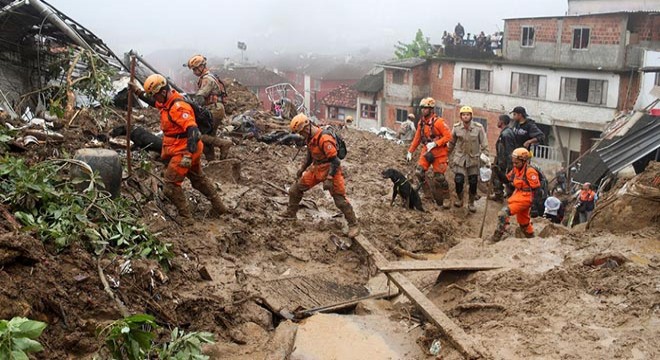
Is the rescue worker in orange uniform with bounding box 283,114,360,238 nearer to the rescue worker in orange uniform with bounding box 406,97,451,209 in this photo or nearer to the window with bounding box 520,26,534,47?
the rescue worker in orange uniform with bounding box 406,97,451,209

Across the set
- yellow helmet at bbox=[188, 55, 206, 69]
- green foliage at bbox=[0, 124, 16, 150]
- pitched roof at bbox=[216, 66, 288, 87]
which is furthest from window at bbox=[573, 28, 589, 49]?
green foliage at bbox=[0, 124, 16, 150]

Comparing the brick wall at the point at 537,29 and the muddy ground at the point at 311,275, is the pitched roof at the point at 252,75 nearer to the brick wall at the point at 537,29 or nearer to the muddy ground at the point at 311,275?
the brick wall at the point at 537,29

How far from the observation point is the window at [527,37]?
3136cm

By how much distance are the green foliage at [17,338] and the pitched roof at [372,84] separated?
1419 inches

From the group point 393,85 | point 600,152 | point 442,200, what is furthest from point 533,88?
point 442,200

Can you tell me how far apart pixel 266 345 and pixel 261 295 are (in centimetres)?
93

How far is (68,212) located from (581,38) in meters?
28.5

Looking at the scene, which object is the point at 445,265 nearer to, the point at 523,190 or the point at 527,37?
the point at 523,190

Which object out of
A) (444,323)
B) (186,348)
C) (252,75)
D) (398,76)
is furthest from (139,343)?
(252,75)

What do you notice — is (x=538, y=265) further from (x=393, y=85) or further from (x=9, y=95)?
(x=393, y=85)

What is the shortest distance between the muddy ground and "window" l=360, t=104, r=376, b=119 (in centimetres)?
3035

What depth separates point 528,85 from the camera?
3130 centimetres

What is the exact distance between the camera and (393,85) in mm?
37156

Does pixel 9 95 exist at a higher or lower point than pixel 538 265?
higher
